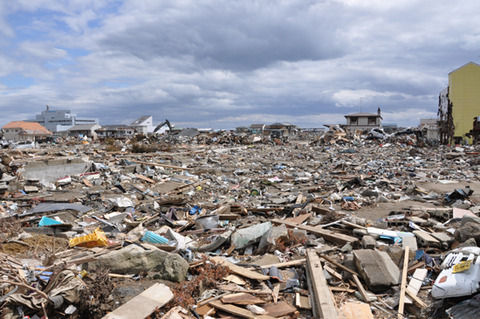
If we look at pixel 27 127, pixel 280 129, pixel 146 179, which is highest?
pixel 27 127

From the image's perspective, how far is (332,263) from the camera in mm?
4527

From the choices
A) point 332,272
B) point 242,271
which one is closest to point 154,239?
point 242,271

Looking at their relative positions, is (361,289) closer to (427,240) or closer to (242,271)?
(242,271)

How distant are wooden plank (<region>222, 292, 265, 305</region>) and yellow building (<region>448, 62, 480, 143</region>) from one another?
98.9 feet

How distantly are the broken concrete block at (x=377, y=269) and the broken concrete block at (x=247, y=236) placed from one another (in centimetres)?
164

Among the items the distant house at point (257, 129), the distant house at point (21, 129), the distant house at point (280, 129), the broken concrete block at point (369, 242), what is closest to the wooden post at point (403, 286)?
the broken concrete block at point (369, 242)

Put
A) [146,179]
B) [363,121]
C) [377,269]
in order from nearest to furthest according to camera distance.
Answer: [377,269], [146,179], [363,121]

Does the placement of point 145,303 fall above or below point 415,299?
above

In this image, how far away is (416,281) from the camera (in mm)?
4008

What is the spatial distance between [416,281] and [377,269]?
0.46m

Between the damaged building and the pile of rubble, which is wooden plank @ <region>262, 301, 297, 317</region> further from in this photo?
the damaged building

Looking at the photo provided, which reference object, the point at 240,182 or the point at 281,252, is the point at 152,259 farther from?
the point at 240,182

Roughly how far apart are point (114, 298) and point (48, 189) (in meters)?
8.02

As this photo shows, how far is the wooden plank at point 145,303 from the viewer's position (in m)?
3.12
